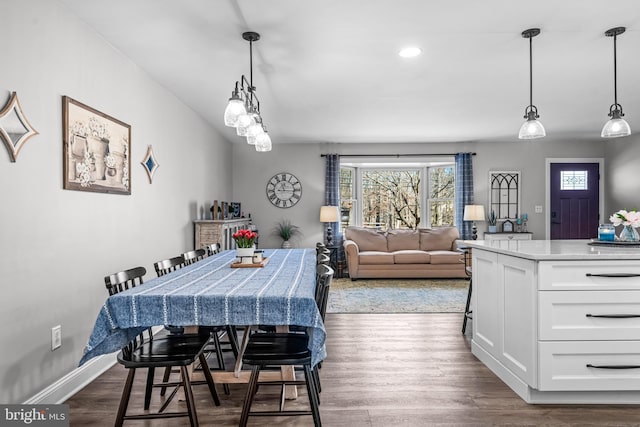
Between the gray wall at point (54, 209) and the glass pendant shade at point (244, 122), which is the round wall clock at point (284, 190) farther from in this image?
the glass pendant shade at point (244, 122)

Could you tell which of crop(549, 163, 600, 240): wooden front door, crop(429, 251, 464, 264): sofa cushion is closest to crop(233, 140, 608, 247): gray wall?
crop(549, 163, 600, 240): wooden front door

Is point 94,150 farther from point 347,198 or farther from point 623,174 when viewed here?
point 623,174

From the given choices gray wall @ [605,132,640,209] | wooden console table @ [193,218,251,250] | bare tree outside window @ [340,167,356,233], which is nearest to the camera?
wooden console table @ [193,218,251,250]

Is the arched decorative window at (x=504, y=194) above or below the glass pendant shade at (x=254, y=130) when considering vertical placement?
below

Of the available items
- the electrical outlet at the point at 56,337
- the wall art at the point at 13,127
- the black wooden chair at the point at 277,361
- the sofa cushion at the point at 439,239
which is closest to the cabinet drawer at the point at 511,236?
the sofa cushion at the point at 439,239

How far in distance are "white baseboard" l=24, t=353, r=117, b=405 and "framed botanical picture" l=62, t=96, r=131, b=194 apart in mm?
1182

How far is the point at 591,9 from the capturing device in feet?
8.43

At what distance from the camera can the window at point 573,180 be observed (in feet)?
23.9

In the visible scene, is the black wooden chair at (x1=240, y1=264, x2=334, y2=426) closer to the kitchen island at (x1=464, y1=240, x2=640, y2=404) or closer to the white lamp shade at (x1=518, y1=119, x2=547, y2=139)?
the kitchen island at (x1=464, y1=240, x2=640, y2=404)

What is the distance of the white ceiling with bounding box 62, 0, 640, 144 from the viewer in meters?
2.57

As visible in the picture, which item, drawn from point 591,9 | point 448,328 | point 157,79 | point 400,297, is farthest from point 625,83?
point 157,79

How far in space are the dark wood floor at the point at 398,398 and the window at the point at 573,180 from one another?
5.27 metres

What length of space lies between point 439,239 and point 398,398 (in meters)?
4.96

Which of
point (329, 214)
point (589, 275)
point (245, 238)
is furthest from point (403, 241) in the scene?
point (589, 275)
